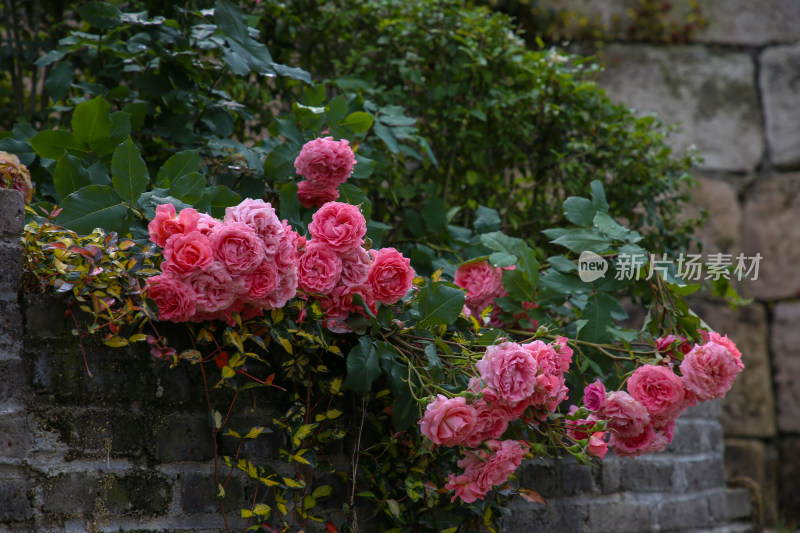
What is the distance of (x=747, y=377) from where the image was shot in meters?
4.04

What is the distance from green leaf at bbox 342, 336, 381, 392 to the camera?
1344 millimetres

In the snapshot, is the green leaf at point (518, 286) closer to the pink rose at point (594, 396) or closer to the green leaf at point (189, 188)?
the pink rose at point (594, 396)

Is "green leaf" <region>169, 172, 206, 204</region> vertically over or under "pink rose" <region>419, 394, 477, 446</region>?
over

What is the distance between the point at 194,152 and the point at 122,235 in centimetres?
23

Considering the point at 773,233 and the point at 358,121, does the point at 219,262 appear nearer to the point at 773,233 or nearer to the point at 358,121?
the point at 358,121

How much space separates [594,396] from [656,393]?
0.13 m

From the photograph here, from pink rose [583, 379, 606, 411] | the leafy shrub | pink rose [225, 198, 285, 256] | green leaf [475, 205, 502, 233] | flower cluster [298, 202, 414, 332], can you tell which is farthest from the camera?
the leafy shrub

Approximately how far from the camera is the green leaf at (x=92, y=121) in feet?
4.94

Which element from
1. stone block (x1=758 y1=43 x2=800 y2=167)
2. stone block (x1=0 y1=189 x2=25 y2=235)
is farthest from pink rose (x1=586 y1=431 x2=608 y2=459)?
stone block (x1=758 y1=43 x2=800 y2=167)

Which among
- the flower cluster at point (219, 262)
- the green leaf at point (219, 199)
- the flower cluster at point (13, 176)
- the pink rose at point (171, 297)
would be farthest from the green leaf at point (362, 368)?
the flower cluster at point (13, 176)

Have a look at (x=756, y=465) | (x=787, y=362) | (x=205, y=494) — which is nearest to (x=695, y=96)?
(x=787, y=362)

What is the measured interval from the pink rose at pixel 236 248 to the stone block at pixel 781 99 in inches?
156

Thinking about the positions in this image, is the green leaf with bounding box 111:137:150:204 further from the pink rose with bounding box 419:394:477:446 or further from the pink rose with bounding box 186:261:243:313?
the pink rose with bounding box 419:394:477:446

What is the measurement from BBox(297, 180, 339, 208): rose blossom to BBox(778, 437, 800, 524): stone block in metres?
3.45
